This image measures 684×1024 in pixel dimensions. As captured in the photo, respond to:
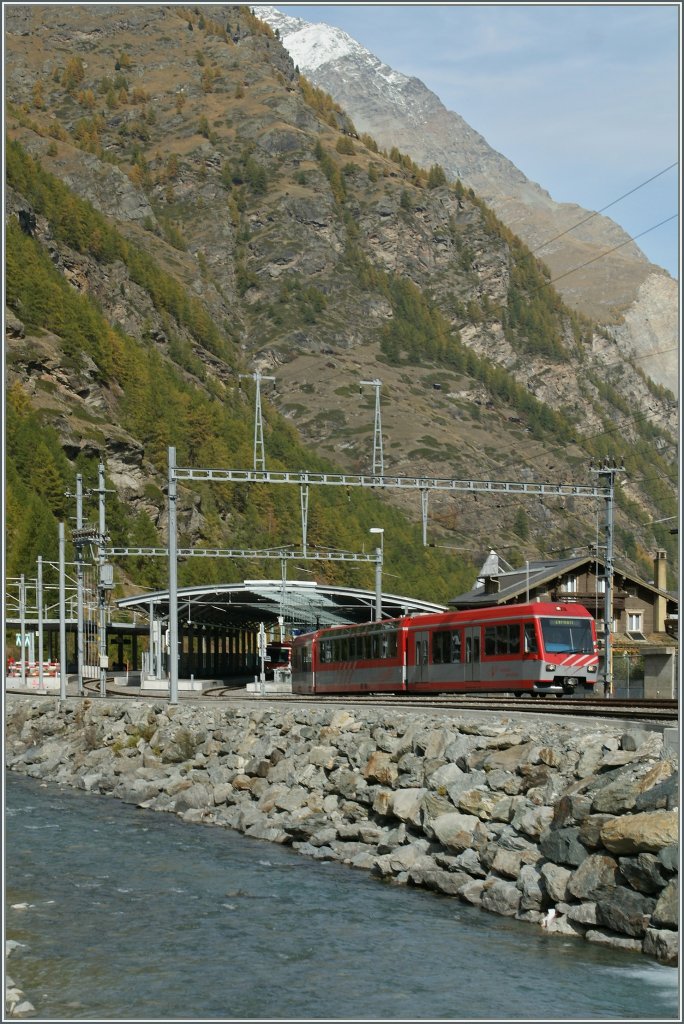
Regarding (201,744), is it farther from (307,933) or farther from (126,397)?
(126,397)

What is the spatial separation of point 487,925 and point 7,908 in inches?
343

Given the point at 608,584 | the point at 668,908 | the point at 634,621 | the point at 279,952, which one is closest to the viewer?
the point at 668,908

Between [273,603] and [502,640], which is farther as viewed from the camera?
[273,603]

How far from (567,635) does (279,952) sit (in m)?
23.2

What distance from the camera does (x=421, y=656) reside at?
51375 mm

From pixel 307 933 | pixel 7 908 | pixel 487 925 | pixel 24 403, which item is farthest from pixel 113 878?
pixel 24 403

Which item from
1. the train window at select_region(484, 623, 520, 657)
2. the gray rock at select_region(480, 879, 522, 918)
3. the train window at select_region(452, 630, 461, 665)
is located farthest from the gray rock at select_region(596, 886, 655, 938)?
the train window at select_region(452, 630, 461, 665)

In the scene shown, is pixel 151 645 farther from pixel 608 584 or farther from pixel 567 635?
pixel 567 635

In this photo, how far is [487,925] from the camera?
23.7 metres

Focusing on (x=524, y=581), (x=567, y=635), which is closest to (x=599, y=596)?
(x=524, y=581)

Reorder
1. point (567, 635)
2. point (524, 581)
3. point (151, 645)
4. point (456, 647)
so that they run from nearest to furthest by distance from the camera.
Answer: point (567, 635), point (456, 647), point (524, 581), point (151, 645)

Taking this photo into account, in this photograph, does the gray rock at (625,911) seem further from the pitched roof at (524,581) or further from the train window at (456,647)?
the pitched roof at (524,581)

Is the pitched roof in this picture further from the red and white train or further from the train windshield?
the train windshield

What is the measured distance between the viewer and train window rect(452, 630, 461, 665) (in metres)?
47.8
